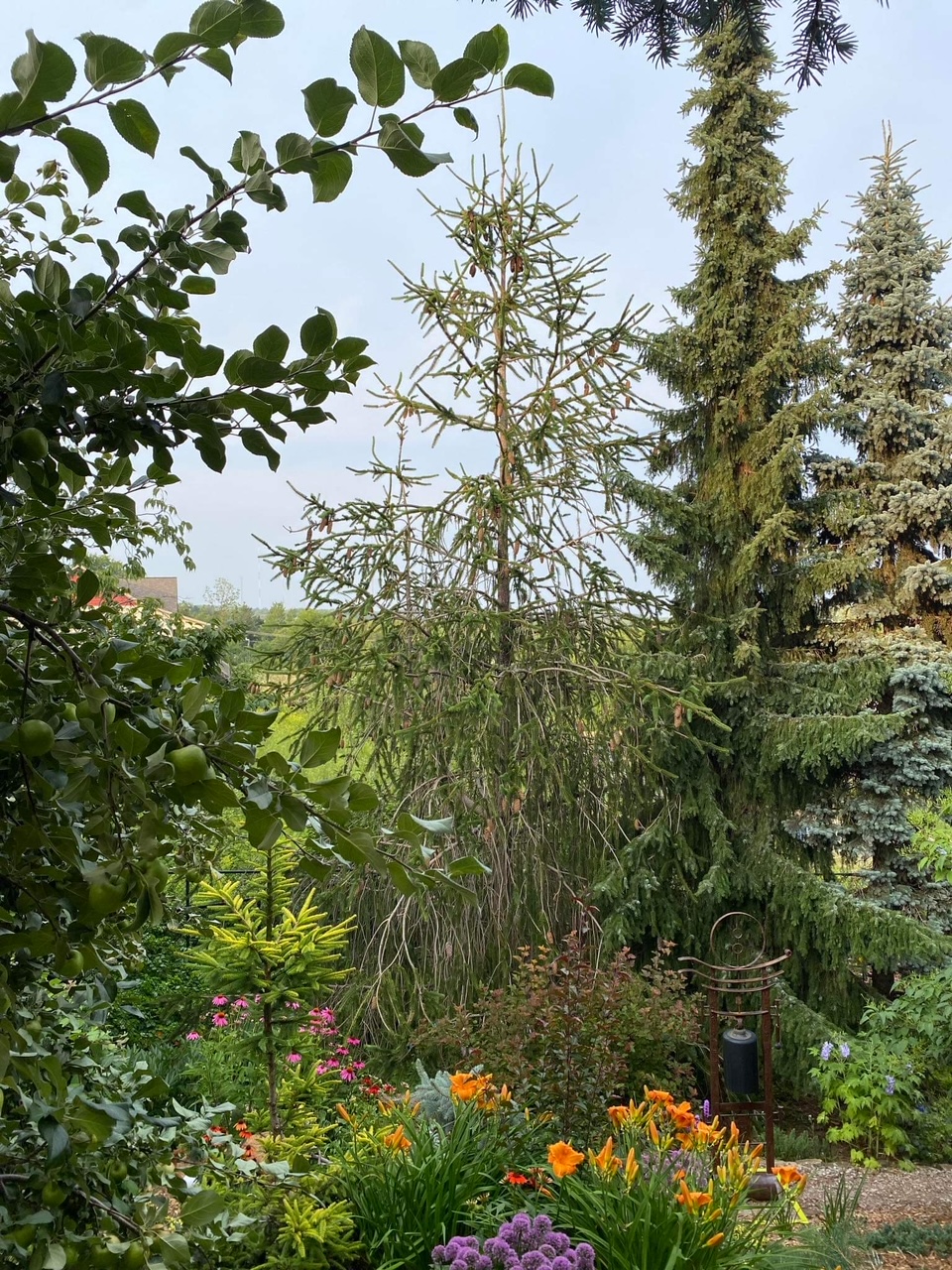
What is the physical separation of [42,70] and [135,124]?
7 cm

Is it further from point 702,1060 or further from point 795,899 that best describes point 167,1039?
point 795,899

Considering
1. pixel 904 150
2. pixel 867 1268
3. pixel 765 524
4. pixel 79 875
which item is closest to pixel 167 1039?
pixel 867 1268

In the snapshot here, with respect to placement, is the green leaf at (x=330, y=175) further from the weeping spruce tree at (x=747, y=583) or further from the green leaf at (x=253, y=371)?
the weeping spruce tree at (x=747, y=583)

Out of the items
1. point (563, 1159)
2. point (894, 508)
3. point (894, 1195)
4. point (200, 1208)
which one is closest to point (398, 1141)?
point (563, 1159)

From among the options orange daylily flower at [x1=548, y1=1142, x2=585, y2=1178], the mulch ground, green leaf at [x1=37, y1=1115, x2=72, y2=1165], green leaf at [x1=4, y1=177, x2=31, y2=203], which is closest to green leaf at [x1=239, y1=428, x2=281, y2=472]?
green leaf at [x1=4, y1=177, x2=31, y2=203]

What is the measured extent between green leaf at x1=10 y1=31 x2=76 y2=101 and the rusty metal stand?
403cm

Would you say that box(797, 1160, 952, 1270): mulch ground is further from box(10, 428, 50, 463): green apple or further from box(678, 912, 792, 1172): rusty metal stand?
box(10, 428, 50, 463): green apple

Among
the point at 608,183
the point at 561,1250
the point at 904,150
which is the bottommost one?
the point at 561,1250

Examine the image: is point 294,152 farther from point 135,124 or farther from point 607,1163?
point 607,1163

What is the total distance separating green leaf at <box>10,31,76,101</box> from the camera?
0.55m

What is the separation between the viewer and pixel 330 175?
706 mm

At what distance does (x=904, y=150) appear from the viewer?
7961mm

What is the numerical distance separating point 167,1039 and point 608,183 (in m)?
4.44

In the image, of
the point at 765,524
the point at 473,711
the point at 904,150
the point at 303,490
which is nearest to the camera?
the point at 473,711
